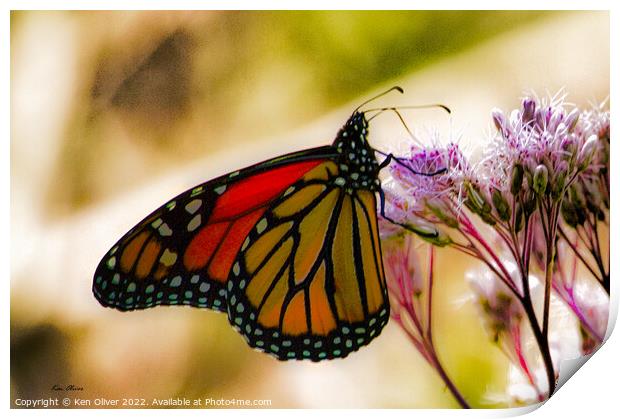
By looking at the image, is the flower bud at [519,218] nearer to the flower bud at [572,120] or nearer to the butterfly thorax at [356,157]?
the flower bud at [572,120]

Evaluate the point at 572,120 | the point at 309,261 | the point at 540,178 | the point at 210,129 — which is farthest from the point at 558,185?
the point at 210,129

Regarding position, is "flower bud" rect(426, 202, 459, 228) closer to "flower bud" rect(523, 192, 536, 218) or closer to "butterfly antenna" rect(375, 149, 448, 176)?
"butterfly antenna" rect(375, 149, 448, 176)

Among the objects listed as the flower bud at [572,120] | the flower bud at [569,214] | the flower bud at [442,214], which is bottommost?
the flower bud at [569,214]

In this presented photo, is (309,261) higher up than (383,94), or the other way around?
(383,94)

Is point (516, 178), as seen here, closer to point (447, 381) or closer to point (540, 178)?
point (540, 178)

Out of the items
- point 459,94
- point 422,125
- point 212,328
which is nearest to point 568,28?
point 459,94

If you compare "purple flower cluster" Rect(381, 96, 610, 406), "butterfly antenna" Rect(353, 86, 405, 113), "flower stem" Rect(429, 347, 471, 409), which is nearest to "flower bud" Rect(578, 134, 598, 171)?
"purple flower cluster" Rect(381, 96, 610, 406)
